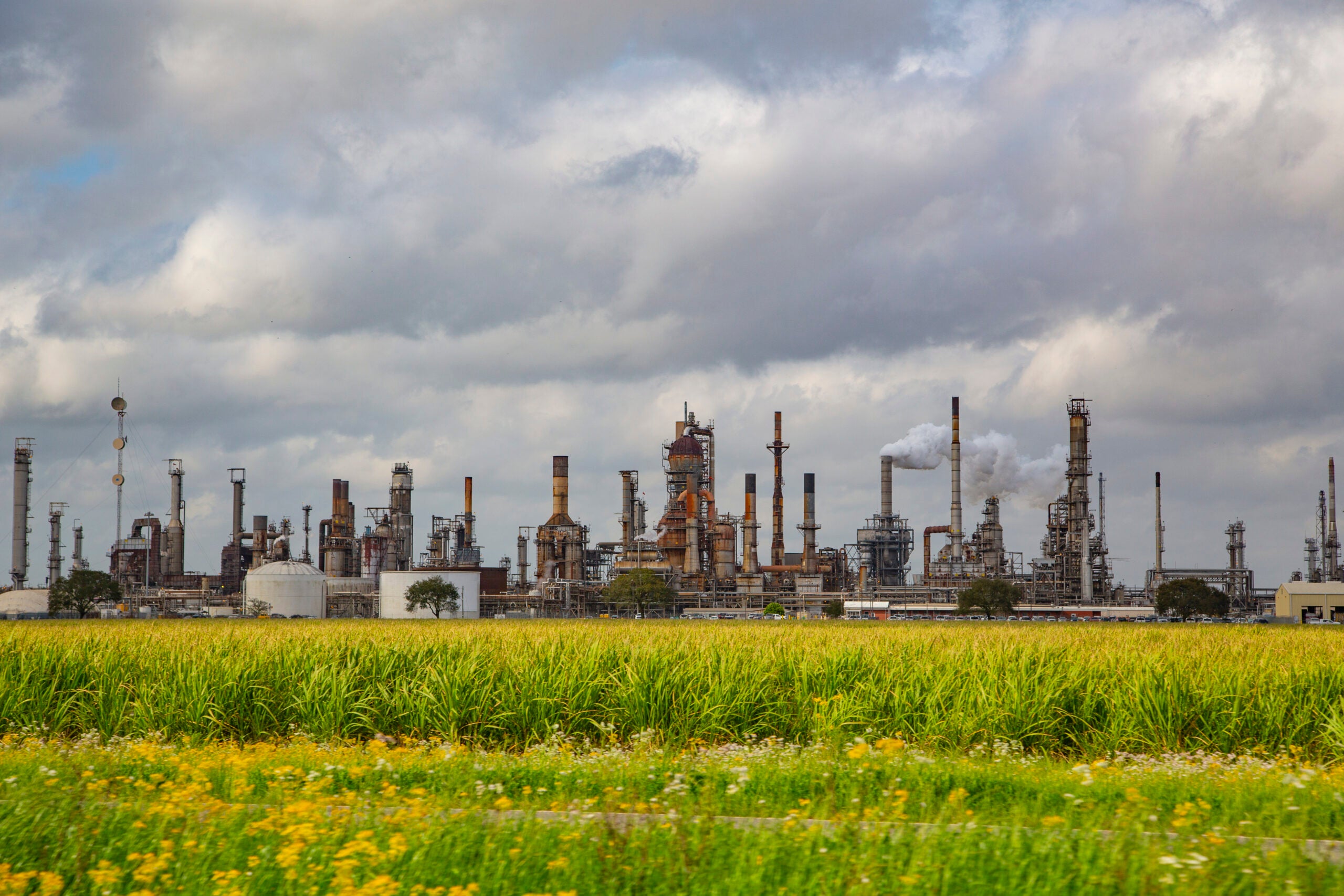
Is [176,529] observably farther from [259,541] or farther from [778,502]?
[778,502]

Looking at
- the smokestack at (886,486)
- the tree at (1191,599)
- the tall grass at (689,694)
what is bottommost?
the tree at (1191,599)

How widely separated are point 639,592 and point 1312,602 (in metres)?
55.5

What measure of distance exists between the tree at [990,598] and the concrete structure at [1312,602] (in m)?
20.9

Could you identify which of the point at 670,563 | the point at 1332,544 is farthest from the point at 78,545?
the point at 1332,544

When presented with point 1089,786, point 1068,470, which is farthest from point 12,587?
point 1089,786

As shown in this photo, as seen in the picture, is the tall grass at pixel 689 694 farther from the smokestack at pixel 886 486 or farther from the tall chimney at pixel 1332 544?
the tall chimney at pixel 1332 544

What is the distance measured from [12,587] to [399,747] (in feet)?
372

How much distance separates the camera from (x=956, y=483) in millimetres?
105625

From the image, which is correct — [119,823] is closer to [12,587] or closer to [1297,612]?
[1297,612]

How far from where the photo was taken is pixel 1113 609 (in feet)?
303

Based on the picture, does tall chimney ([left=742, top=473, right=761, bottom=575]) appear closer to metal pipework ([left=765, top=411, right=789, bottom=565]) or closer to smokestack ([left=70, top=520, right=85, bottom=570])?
metal pipework ([left=765, top=411, right=789, bottom=565])

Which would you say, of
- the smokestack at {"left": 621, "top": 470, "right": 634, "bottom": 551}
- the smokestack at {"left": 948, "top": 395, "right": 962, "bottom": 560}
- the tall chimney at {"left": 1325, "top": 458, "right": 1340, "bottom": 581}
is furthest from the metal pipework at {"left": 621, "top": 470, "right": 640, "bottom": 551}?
the tall chimney at {"left": 1325, "top": 458, "right": 1340, "bottom": 581}

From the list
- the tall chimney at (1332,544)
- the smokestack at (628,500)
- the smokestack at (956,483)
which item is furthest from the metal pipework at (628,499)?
the tall chimney at (1332,544)

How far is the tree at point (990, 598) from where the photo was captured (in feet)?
286
